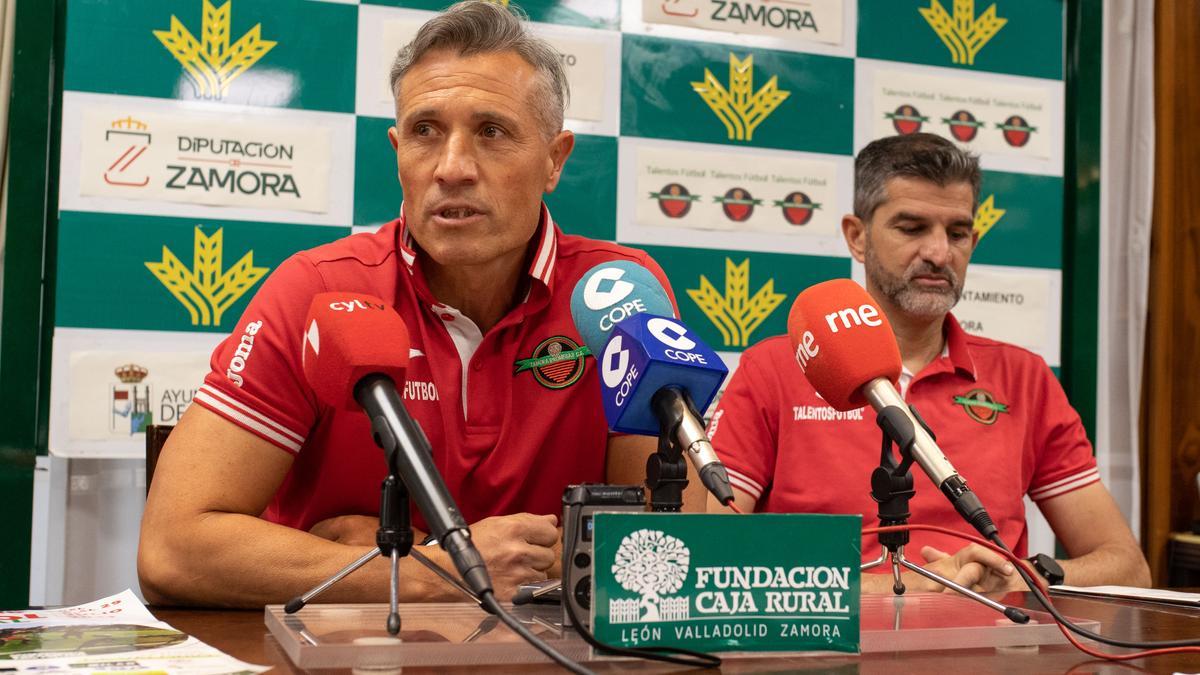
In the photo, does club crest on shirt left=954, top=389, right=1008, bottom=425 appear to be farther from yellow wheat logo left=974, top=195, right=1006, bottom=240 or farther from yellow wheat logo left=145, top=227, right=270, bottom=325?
yellow wheat logo left=145, top=227, right=270, bottom=325

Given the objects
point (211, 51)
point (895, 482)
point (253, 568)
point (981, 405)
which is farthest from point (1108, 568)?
point (211, 51)

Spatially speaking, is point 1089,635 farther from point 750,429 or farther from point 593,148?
point 593,148

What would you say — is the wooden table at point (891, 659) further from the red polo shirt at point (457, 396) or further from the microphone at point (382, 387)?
the red polo shirt at point (457, 396)

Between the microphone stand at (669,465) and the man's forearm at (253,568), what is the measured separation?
0.40 metres

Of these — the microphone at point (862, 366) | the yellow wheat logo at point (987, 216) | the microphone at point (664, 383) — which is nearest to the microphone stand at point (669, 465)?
the microphone at point (664, 383)

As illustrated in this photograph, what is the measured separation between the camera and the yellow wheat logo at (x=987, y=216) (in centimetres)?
302

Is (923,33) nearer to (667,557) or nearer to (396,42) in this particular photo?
(396,42)

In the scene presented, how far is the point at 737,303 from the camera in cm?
279

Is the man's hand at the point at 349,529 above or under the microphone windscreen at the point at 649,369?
under

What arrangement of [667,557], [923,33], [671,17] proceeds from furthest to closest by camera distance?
1. [923,33]
2. [671,17]
3. [667,557]

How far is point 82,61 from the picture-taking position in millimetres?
2422

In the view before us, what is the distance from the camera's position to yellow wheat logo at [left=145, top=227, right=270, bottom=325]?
2445 mm

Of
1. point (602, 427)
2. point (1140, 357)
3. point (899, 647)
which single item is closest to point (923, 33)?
point (1140, 357)

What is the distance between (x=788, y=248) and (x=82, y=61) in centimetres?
168
